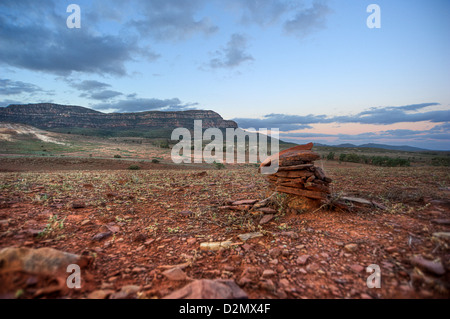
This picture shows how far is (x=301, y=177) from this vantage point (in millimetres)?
4957

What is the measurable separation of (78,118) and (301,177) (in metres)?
150

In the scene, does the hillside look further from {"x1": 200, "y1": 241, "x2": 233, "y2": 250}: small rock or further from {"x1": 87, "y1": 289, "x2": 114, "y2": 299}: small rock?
{"x1": 87, "y1": 289, "x2": 114, "y2": 299}: small rock

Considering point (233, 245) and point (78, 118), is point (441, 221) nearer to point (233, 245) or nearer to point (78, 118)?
Answer: point (233, 245)

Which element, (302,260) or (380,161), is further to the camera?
(380,161)

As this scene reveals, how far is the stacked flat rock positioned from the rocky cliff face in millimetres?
130673

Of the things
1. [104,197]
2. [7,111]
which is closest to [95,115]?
[7,111]

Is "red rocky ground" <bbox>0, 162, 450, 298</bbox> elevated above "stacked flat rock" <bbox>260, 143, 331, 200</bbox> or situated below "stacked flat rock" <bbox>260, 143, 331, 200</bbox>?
below

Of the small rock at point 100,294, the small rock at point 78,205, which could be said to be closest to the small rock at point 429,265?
the small rock at point 100,294

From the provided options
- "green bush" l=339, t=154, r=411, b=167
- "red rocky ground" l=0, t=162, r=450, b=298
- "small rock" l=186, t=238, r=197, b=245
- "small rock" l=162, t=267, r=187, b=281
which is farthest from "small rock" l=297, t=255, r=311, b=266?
"green bush" l=339, t=154, r=411, b=167

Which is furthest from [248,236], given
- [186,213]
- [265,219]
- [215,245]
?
[186,213]

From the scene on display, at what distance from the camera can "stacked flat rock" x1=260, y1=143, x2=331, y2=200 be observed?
4828mm

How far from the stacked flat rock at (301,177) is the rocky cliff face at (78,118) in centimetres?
13067

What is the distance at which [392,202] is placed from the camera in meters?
5.02
